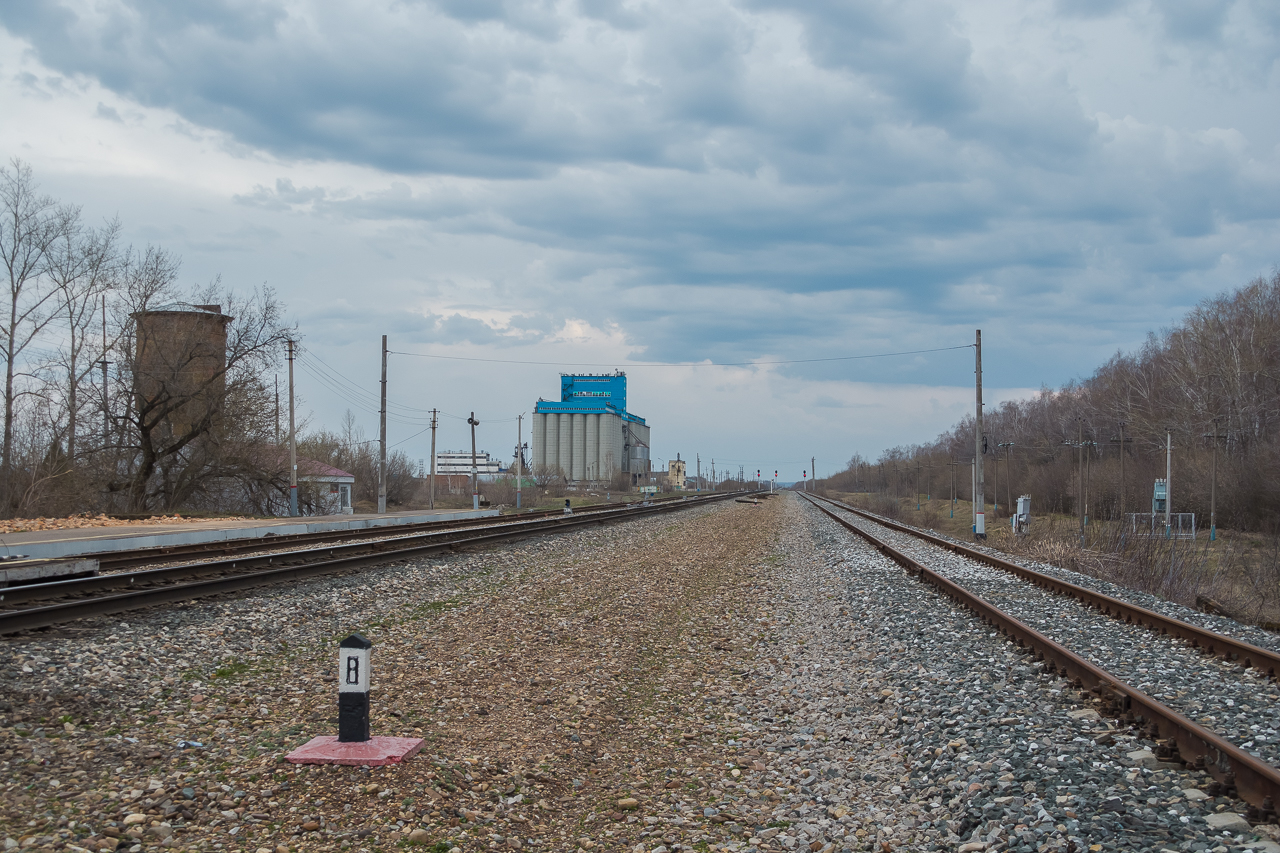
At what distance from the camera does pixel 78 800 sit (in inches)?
190

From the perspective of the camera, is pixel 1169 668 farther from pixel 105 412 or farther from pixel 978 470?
pixel 105 412

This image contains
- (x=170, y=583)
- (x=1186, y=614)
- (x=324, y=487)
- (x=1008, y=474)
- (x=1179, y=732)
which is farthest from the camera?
(x=1008, y=474)

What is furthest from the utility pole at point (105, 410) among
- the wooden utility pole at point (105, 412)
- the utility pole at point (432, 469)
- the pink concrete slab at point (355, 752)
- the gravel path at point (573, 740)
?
the pink concrete slab at point (355, 752)

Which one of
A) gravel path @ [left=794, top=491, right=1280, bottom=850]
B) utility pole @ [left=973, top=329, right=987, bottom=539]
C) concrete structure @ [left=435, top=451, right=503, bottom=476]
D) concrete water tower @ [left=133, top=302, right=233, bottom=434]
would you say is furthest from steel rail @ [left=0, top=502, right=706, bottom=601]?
concrete structure @ [left=435, top=451, right=503, bottom=476]

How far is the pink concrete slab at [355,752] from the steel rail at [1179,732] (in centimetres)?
483

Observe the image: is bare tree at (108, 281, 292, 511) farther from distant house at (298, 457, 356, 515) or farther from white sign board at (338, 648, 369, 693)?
white sign board at (338, 648, 369, 693)

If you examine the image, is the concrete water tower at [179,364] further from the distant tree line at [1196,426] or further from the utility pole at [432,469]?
the distant tree line at [1196,426]

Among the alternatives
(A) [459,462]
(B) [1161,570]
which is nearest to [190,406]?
(B) [1161,570]

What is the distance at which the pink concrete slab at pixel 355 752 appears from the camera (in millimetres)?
5551

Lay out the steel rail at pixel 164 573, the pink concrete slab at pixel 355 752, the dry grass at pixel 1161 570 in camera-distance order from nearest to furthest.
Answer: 1. the pink concrete slab at pixel 355 752
2. the steel rail at pixel 164 573
3. the dry grass at pixel 1161 570

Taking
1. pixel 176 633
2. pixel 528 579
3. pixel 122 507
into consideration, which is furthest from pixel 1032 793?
pixel 122 507

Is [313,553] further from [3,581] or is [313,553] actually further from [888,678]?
[888,678]

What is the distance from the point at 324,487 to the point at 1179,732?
47006mm

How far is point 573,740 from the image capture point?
675 centimetres
